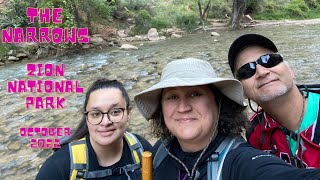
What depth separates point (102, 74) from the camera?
12367 mm

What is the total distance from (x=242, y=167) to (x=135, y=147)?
1.56 metres

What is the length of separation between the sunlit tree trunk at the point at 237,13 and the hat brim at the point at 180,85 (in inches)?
989

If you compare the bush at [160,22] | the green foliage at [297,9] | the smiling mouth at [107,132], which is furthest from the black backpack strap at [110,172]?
the green foliage at [297,9]

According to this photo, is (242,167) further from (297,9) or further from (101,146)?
(297,9)

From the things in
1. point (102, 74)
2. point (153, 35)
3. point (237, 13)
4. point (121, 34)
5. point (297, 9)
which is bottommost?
point (102, 74)

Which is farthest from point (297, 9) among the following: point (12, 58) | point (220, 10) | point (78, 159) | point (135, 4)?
point (78, 159)

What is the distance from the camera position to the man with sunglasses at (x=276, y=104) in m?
2.36

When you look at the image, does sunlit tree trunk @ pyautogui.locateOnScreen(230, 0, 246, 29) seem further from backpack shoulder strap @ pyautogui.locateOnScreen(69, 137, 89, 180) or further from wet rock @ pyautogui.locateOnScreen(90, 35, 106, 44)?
backpack shoulder strap @ pyautogui.locateOnScreen(69, 137, 89, 180)

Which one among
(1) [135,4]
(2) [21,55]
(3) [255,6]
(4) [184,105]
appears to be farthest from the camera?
(3) [255,6]

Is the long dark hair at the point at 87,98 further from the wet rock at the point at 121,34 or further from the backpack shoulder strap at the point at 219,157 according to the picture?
the wet rock at the point at 121,34

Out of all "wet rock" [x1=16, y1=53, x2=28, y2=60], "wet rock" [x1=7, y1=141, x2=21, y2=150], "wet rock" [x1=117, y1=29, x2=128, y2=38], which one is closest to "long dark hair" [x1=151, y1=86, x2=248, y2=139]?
"wet rock" [x1=7, y1=141, x2=21, y2=150]

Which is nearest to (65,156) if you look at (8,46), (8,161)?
(8,161)

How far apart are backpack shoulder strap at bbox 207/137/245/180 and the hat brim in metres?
0.27

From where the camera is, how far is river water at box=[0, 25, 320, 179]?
623 centimetres
